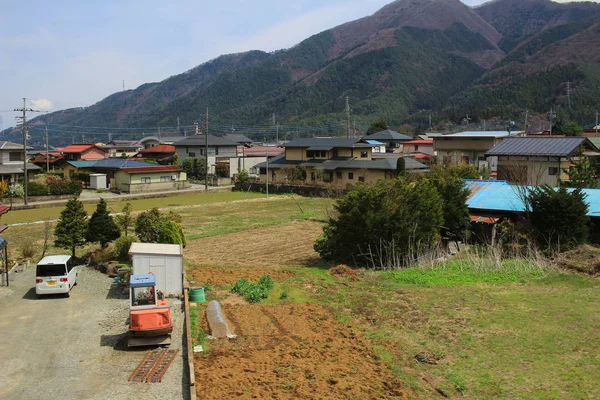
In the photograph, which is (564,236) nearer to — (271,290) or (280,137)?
(271,290)

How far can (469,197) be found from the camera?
933 inches

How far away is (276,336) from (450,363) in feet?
12.1

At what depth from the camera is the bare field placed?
68.3 feet

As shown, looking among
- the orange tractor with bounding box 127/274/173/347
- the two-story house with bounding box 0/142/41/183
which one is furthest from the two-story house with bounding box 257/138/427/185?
the orange tractor with bounding box 127/274/173/347

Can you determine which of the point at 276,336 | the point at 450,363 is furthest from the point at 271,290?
the point at 450,363

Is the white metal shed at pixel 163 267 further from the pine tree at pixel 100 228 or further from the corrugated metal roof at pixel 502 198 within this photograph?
the corrugated metal roof at pixel 502 198

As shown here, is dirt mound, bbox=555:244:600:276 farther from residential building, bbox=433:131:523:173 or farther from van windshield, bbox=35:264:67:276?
residential building, bbox=433:131:523:173

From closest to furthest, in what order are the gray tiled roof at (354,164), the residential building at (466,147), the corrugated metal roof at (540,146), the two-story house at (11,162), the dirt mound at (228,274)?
the dirt mound at (228,274) < the corrugated metal roof at (540,146) < the two-story house at (11,162) < the gray tiled roof at (354,164) < the residential building at (466,147)

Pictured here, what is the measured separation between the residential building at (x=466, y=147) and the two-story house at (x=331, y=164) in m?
7.11

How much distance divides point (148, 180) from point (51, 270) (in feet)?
107

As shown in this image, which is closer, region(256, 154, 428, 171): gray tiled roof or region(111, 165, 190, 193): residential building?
region(111, 165, 190, 193): residential building

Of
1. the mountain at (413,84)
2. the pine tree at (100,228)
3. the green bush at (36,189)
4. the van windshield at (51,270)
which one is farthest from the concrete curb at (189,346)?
the mountain at (413,84)

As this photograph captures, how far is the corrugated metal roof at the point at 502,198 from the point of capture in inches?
834

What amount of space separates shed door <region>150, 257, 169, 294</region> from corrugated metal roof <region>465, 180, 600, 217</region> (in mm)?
13343
